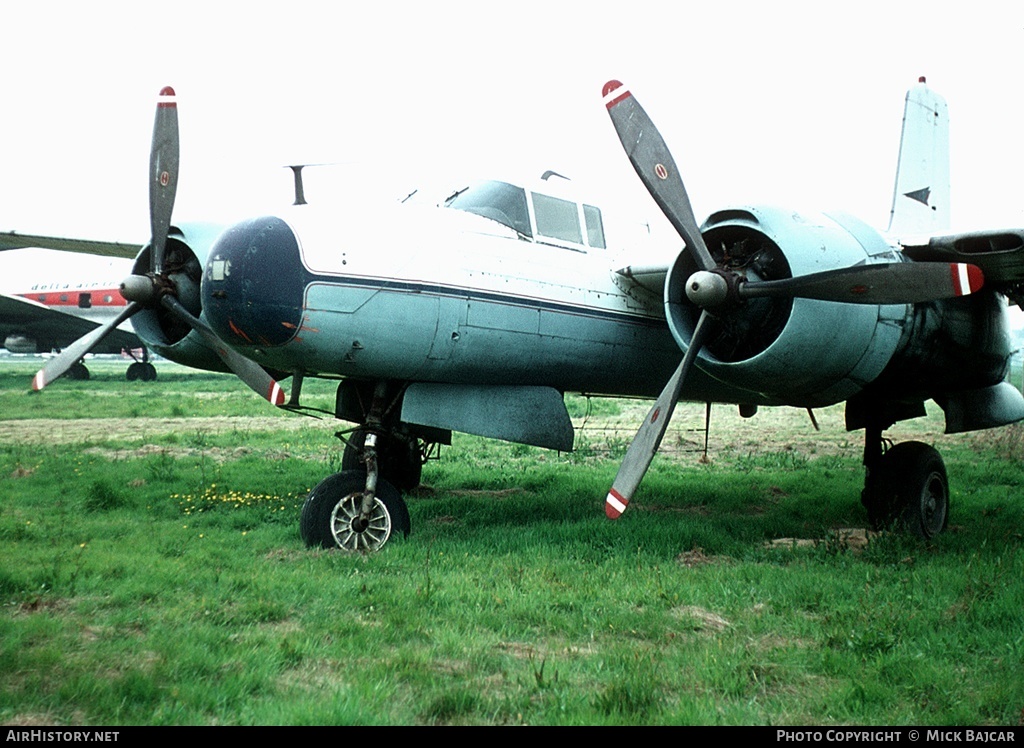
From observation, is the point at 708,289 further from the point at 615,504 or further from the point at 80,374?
the point at 80,374

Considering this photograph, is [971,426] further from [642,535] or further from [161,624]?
[161,624]

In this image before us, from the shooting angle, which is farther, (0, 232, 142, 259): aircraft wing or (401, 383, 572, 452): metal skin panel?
(0, 232, 142, 259): aircraft wing

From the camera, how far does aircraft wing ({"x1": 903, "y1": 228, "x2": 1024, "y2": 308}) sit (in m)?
8.09

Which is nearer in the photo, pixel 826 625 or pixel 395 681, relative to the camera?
pixel 395 681

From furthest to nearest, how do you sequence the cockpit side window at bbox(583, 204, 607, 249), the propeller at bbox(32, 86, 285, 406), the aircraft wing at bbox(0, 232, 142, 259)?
the aircraft wing at bbox(0, 232, 142, 259) < the cockpit side window at bbox(583, 204, 607, 249) < the propeller at bbox(32, 86, 285, 406)

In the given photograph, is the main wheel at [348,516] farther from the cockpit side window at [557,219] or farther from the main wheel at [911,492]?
the main wheel at [911,492]

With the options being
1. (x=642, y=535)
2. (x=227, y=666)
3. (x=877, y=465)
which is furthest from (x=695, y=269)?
(x=227, y=666)

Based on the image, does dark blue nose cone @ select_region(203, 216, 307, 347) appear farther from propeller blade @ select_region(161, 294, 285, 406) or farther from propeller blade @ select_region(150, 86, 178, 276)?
propeller blade @ select_region(150, 86, 178, 276)

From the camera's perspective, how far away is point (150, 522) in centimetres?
884

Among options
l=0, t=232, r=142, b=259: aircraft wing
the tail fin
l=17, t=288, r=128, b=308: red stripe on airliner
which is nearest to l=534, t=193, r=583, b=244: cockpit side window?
the tail fin

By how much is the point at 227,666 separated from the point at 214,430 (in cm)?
1461

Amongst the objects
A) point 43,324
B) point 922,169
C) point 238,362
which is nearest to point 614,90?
point 238,362

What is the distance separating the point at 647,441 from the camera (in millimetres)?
7520

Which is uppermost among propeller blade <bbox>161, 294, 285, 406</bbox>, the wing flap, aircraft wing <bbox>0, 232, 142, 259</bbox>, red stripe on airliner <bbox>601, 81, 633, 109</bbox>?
red stripe on airliner <bbox>601, 81, 633, 109</bbox>
